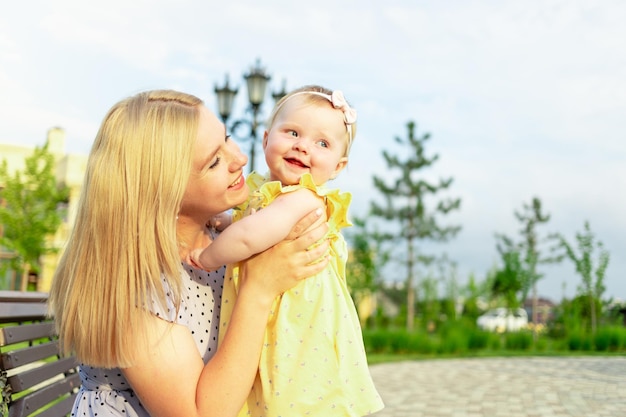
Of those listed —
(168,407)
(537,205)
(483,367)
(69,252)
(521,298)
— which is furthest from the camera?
(537,205)

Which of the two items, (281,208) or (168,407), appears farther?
(281,208)

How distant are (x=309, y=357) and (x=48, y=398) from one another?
139 cm

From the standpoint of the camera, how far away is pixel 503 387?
8844mm

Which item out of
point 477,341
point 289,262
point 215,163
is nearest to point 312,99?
point 215,163

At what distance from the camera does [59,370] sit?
3213mm

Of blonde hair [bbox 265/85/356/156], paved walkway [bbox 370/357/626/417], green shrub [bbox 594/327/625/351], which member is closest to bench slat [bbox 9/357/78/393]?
blonde hair [bbox 265/85/356/156]

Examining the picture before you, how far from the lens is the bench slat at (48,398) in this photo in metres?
2.44

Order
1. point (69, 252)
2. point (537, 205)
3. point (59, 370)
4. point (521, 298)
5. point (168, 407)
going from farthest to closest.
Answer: point (537, 205) → point (521, 298) → point (59, 370) → point (69, 252) → point (168, 407)

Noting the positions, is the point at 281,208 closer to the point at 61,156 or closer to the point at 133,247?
the point at 133,247

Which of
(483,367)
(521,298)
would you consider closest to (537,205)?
(521,298)

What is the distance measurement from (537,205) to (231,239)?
26961mm

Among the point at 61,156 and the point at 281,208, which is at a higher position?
the point at 61,156

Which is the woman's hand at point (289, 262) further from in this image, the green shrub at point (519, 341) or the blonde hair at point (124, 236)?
the green shrub at point (519, 341)

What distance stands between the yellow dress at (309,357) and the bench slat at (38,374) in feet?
2.78
